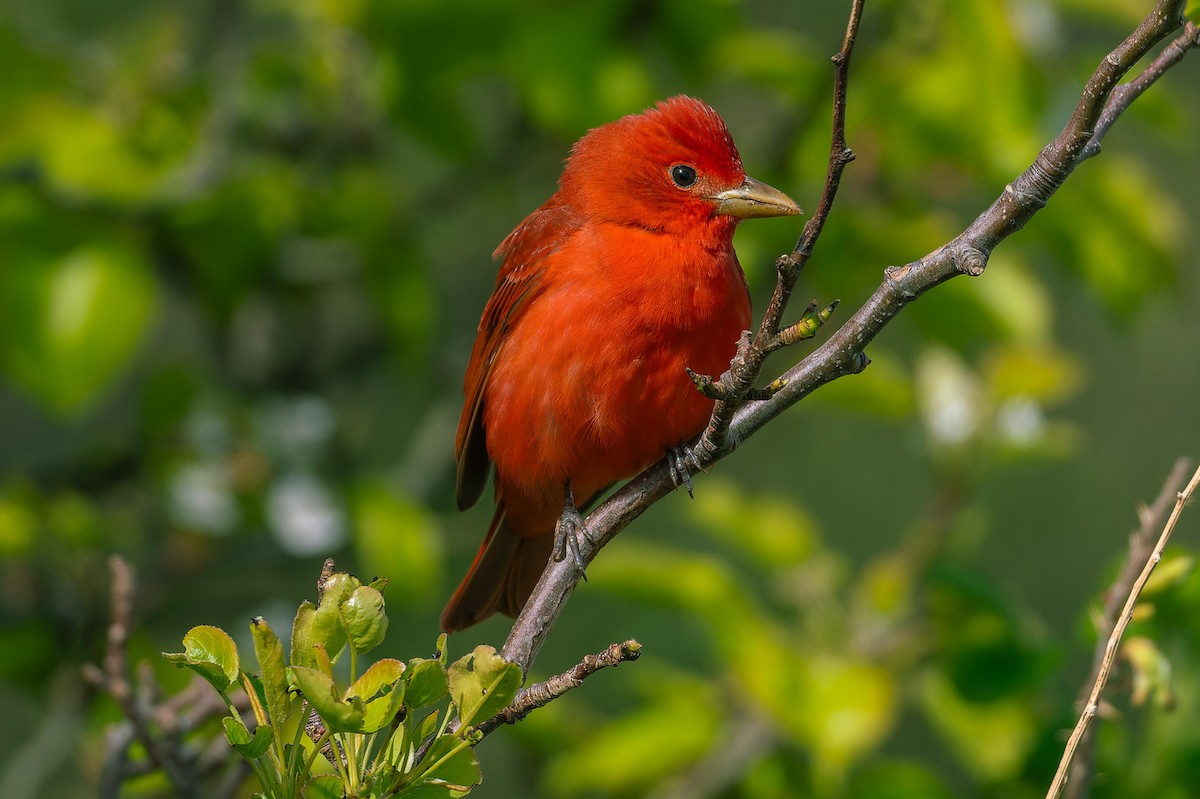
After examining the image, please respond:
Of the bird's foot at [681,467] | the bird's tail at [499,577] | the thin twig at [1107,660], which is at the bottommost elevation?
the thin twig at [1107,660]

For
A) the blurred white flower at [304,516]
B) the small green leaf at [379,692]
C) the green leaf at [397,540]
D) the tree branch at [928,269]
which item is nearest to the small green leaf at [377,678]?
the small green leaf at [379,692]

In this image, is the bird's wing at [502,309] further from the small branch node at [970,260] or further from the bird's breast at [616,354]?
the small branch node at [970,260]

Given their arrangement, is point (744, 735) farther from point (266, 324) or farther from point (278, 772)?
point (278, 772)

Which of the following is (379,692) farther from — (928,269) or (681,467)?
(681,467)

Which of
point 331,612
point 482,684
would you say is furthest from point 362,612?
point 482,684

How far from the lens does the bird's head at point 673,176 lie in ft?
10.3

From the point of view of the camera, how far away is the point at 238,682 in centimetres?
159

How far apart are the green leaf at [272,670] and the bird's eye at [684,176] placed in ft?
6.32

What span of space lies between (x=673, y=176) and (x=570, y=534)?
40.3 inches

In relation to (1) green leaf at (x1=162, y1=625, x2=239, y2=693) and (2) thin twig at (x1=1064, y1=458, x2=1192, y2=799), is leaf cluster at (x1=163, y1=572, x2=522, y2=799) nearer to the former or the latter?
(1) green leaf at (x1=162, y1=625, x2=239, y2=693)

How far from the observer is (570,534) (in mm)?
2520

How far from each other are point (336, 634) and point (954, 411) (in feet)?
9.51

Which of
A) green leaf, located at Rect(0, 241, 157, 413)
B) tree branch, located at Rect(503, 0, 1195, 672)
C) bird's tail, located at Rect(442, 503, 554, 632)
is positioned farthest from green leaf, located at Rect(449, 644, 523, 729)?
green leaf, located at Rect(0, 241, 157, 413)

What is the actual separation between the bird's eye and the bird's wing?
0.86 feet
